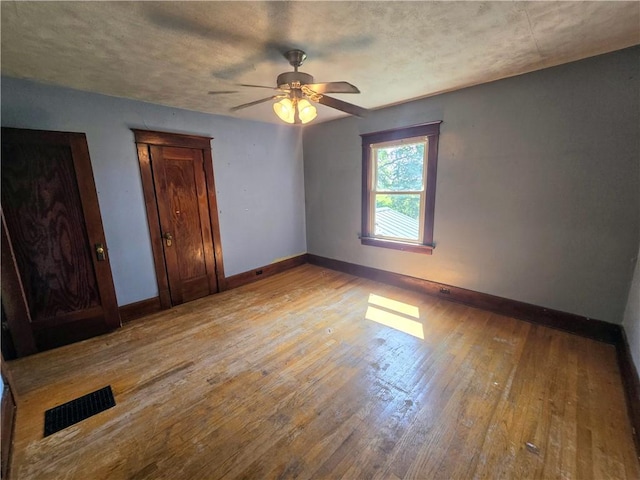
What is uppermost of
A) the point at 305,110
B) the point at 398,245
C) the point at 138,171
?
the point at 305,110

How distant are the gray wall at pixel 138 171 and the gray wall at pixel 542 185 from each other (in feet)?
6.03

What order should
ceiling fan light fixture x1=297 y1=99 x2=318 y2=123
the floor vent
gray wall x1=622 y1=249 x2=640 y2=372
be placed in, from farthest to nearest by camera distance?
ceiling fan light fixture x1=297 y1=99 x2=318 y2=123 → gray wall x1=622 y1=249 x2=640 y2=372 → the floor vent

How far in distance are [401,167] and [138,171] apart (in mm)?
3329

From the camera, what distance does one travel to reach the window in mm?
3369

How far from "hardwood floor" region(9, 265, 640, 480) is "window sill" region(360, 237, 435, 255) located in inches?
35.0

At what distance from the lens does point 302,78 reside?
6.26 feet

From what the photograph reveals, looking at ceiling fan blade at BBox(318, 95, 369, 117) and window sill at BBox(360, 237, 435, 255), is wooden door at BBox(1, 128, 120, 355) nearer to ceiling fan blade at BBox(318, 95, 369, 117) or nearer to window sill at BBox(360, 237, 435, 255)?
ceiling fan blade at BBox(318, 95, 369, 117)

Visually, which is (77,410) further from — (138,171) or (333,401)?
(138,171)

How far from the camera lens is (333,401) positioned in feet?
6.11

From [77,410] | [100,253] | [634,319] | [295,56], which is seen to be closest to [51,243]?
[100,253]

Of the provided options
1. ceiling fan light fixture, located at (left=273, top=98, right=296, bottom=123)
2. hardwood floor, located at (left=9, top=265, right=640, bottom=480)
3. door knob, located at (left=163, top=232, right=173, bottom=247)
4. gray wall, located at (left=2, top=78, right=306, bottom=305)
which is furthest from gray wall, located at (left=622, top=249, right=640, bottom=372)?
door knob, located at (left=163, top=232, right=173, bottom=247)

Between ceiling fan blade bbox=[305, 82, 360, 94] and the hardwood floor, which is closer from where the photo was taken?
the hardwood floor

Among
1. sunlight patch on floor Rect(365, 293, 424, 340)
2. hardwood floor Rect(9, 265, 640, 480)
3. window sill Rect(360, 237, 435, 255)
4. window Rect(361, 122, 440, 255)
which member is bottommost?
hardwood floor Rect(9, 265, 640, 480)

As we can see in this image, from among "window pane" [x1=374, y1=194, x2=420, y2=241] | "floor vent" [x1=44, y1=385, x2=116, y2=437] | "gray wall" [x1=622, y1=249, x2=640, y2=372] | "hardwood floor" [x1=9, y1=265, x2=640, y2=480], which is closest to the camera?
"hardwood floor" [x1=9, y1=265, x2=640, y2=480]
